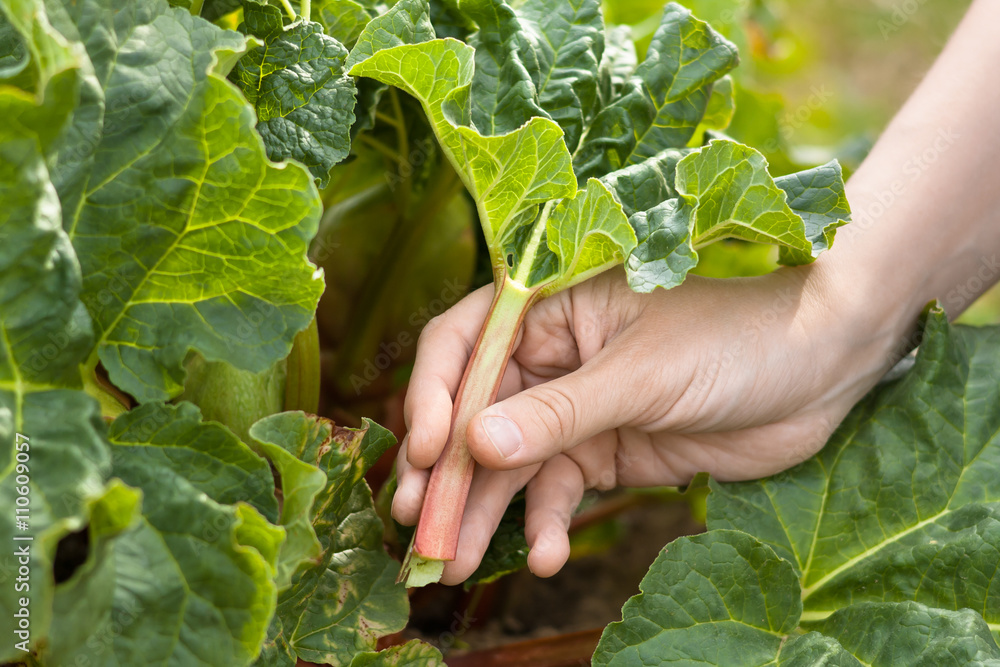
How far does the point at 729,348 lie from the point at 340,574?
0.60m

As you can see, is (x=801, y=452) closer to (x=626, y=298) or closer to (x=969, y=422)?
(x=969, y=422)

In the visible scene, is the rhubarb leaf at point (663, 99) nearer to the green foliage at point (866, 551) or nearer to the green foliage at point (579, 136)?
the green foliage at point (579, 136)

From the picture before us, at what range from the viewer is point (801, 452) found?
4.12ft

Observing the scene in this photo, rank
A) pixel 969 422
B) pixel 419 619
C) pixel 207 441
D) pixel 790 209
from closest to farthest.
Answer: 1. pixel 207 441
2. pixel 790 209
3. pixel 969 422
4. pixel 419 619

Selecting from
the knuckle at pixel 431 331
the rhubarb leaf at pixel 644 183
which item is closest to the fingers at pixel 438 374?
the knuckle at pixel 431 331

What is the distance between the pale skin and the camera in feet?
3.39

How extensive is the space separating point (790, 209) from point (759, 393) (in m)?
0.32

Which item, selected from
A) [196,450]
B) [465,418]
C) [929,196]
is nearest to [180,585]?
[196,450]

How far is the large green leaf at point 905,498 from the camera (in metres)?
1.12

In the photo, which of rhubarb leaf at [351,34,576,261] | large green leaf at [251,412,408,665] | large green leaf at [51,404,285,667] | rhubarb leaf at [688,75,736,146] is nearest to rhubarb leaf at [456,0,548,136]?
rhubarb leaf at [351,34,576,261]

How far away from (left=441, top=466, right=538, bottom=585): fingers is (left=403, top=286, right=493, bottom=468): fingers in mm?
112

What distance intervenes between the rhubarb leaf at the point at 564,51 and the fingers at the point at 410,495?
50 centimetres

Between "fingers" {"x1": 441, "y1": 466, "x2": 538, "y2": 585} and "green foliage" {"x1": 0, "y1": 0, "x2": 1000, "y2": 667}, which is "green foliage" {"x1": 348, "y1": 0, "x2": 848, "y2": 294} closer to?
"green foliage" {"x1": 0, "y1": 0, "x2": 1000, "y2": 667}

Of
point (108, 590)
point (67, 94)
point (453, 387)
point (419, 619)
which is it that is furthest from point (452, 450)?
point (419, 619)
